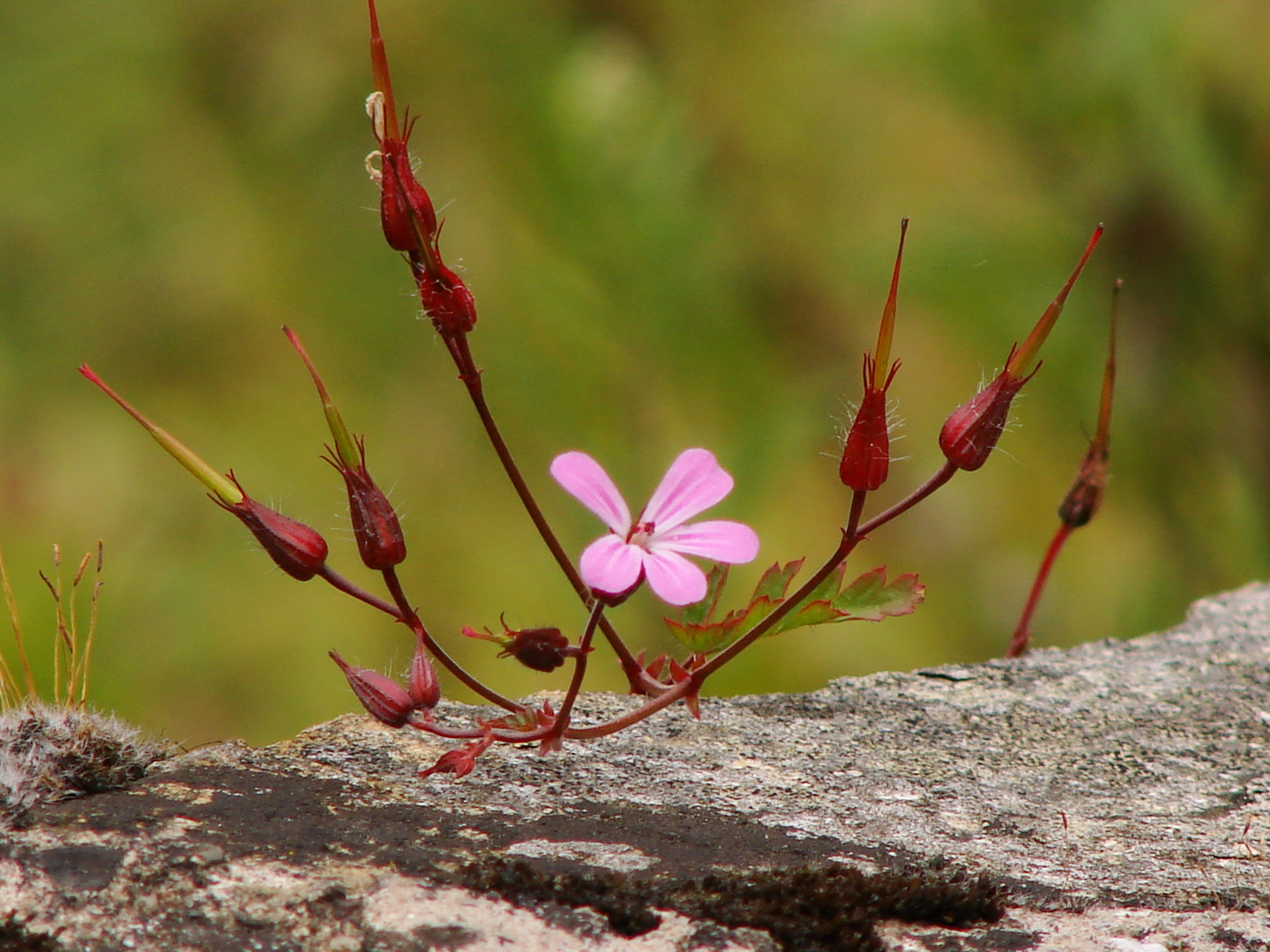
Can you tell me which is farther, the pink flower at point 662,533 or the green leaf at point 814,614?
the green leaf at point 814,614

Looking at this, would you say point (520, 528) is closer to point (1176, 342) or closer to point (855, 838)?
point (1176, 342)

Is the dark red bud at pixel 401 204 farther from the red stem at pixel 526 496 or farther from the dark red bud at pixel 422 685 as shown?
the dark red bud at pixel 422 685

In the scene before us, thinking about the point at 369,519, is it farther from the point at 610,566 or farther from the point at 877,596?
the point at 877,596

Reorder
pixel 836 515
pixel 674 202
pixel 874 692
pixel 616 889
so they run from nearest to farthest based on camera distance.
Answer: pixel 616 889
pixel 874 692
pixel 674 202
pixel 836 515

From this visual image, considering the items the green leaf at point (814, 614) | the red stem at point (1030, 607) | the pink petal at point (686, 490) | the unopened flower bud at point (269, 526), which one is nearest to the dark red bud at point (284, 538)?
the unopened flower bud at point (269, 526)

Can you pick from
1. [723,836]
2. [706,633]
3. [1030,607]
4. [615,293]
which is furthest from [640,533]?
[615,293]

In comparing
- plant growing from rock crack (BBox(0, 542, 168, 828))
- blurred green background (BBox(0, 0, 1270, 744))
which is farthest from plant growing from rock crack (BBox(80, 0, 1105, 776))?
blurred green background (BBox(0, 0, 1270, 744))

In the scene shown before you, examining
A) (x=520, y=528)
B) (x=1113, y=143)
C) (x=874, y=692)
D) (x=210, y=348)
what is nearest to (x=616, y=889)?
(x=874, y=692)

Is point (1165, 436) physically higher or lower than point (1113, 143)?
lower
